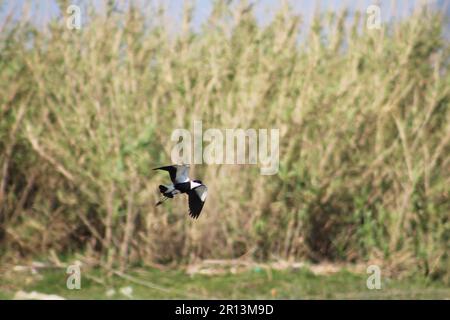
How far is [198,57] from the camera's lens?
324 inches

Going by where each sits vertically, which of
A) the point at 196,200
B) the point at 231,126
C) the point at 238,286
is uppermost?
the point at 231,126

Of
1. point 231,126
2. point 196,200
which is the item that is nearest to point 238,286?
point 231,126

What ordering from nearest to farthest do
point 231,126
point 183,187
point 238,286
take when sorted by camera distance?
point 183,187
point 238,286
point 231,126

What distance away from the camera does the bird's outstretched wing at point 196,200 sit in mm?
4500

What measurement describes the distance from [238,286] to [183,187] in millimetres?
3259

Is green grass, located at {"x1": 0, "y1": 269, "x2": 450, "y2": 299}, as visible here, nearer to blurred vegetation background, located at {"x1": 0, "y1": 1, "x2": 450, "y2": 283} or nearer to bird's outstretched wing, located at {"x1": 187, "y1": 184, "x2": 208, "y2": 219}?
blurred vegetation background, located at {"x1": 0, "y1": 1, "x2": 450, "y2": 283}

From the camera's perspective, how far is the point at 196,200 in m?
4.57

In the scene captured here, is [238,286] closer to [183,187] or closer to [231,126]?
[231,126]

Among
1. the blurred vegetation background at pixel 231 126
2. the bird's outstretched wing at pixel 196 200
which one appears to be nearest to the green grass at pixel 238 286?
the blurred vegetation background at pixel 231 126

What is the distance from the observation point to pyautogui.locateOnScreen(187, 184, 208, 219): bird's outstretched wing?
14.8ft
